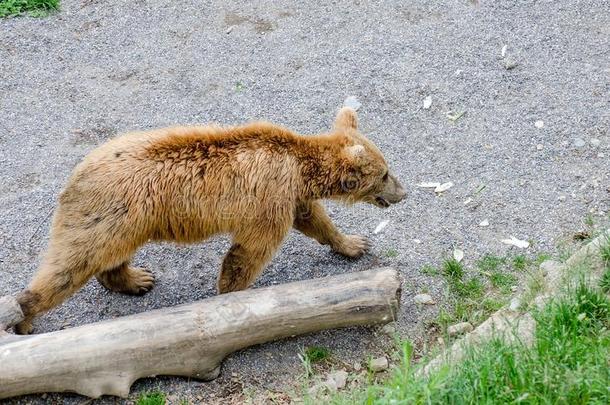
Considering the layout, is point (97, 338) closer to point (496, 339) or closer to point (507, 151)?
point (496, 339)

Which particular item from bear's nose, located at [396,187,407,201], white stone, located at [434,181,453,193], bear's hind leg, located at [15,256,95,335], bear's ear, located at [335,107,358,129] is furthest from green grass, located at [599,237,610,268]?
bear's hind leg, located at [15,256,95,335]

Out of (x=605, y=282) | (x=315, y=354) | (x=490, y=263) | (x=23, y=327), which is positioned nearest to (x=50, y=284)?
(x=23, y=327)

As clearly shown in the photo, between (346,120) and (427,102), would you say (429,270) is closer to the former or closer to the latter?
(346,120)


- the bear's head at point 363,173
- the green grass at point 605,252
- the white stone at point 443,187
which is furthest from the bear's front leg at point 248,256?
the green grass at point 605,252

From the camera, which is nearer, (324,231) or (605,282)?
(605,282)

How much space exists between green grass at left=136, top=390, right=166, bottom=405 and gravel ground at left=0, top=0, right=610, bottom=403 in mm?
98

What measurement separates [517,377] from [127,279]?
332 centimetres

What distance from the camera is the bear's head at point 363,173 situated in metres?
6.41

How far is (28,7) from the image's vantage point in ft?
33.5

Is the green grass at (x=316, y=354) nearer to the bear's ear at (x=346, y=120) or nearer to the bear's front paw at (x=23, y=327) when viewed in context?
the bear's ear at (x=346, y=120)

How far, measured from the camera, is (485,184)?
7449 mm

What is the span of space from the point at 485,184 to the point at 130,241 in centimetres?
327

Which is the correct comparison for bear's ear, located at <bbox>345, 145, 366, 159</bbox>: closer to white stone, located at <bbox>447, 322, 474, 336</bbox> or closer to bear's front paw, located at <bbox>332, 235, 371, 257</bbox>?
bear's front paw, located at <bbox>332, 235, 371, 257</bbox>

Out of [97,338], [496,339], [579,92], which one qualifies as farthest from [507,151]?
[97,338]
